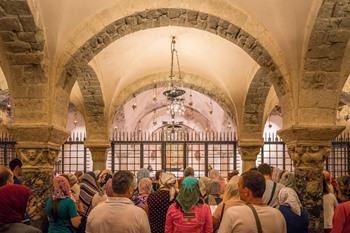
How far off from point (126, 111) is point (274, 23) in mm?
13546

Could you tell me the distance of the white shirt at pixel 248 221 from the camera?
322 cm

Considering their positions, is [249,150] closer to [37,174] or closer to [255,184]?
[37,174]

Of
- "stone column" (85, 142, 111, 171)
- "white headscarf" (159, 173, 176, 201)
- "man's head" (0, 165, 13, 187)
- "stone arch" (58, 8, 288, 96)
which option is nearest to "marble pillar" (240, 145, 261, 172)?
"stone column" (85, 142, 111, 171)

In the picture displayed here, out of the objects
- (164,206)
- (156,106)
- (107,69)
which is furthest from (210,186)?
(156,106)

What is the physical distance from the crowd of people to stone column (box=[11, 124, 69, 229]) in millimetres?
903

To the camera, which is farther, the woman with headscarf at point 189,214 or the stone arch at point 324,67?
the stone arch at point 324,67

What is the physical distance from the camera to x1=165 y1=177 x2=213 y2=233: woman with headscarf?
14.7 ft

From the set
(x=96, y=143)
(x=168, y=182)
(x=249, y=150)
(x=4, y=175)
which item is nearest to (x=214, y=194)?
(x=168, y=182)

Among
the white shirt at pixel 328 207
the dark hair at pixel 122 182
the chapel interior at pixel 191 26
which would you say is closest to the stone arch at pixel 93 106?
the chapel interior at pixel 191 26

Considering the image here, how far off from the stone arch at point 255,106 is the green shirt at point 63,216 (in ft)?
26.2

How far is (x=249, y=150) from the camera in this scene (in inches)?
532

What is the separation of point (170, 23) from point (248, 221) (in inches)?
229

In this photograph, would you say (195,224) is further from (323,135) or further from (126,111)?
(126,111)

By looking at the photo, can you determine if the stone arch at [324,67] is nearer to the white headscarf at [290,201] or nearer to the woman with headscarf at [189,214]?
the white headscarf at [290,201]
